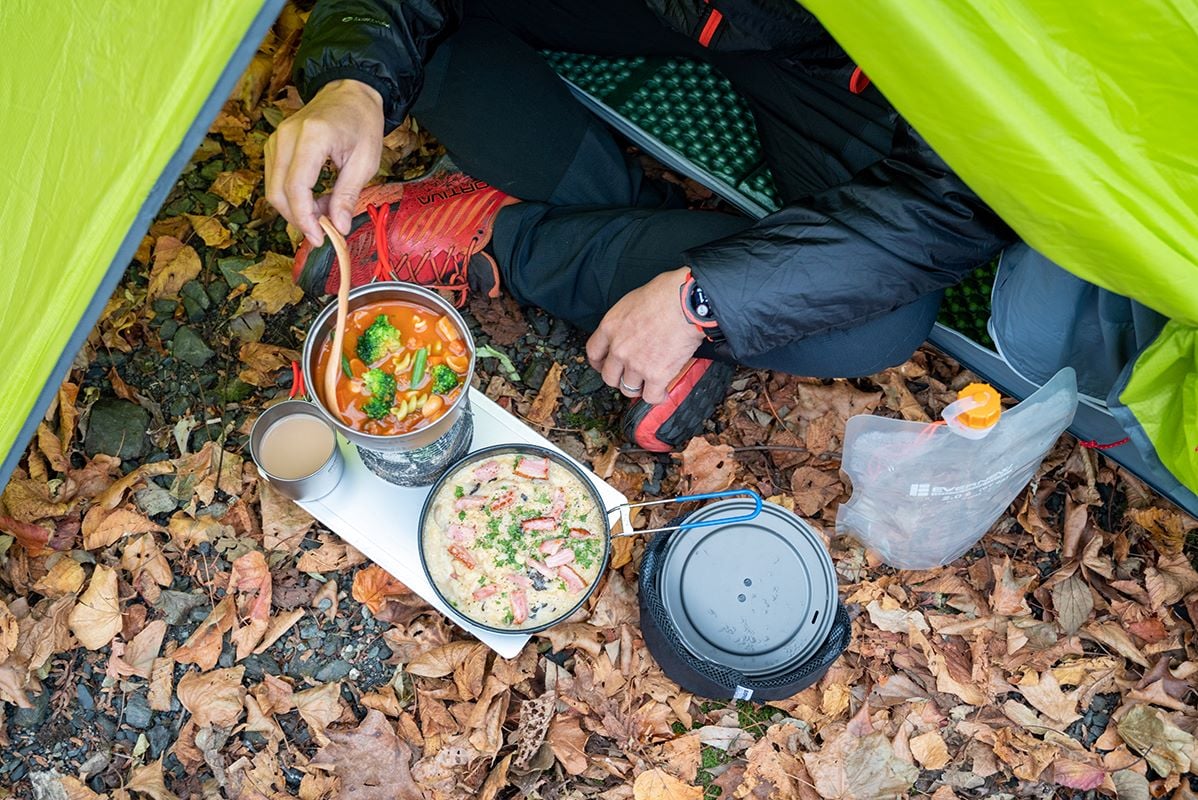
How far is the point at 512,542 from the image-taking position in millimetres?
2057

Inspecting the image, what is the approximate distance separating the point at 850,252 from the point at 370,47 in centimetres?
105

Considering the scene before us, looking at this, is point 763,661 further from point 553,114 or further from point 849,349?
point 553,114

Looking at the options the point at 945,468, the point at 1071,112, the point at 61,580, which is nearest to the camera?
the point at 1071,112

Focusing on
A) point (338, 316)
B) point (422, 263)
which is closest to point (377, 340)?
point (338, 316)

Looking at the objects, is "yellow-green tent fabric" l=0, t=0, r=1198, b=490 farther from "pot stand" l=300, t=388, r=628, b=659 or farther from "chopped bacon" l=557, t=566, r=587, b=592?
"chopped bacon" l=557, t=566, r=587, b=592

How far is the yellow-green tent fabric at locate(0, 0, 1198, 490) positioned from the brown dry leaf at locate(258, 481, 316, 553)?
2.44ft

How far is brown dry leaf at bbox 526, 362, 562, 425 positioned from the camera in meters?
2.38

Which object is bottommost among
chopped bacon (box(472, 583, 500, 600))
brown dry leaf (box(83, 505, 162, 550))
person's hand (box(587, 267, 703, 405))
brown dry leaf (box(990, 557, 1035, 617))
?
brown dry leaf (box(83, 505, 162, 550))

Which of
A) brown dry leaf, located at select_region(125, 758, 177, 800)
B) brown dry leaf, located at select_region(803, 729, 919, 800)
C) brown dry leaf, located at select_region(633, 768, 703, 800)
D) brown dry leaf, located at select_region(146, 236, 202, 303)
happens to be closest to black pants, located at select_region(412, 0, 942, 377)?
brown dry leaf, located at select_region(146, 236, 202, 303)

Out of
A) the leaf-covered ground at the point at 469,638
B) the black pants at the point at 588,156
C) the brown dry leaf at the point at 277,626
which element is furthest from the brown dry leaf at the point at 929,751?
the brown dry leaf at the point at 277,626

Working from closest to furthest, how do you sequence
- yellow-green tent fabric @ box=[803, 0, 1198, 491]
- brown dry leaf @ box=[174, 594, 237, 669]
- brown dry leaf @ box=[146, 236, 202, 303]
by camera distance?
yellow-green tent fabric @ box=[803, 0, 1198, 491] → brown dry leaf @ box=[174, 594, 237, 669] → brown dry leaf @ box=[146, 236, 202, 303]

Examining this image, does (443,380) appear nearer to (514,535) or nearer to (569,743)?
(514,535)

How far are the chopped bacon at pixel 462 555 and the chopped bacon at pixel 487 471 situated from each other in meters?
0.16

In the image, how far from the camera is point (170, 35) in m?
1.36
